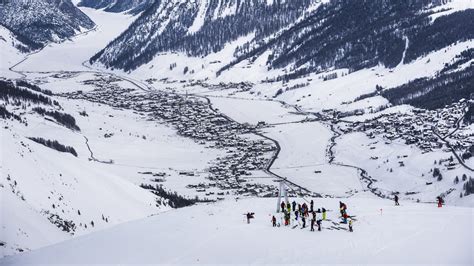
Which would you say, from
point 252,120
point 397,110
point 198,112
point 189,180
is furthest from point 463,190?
point 198,112

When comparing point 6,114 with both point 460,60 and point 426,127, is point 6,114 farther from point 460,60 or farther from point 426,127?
point 460,60

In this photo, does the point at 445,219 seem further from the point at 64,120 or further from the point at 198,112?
the point at 198,112

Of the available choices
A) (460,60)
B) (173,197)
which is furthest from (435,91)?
(173,197)

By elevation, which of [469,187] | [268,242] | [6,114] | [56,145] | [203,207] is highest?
[6,114]

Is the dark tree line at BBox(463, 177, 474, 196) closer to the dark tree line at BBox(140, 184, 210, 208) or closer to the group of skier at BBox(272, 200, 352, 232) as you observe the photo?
the dark tree line at BBox(140, 184, 210, 208)

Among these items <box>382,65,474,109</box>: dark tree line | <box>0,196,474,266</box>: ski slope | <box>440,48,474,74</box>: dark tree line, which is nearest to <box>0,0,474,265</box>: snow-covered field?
<box>0,196,474,266</box>: ski slope

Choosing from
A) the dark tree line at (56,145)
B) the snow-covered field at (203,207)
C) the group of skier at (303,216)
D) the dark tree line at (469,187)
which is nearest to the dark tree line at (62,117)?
the snow-covered field at (203,207)
